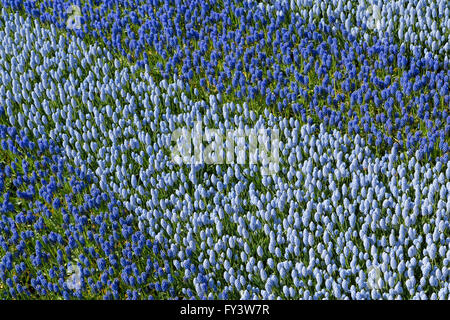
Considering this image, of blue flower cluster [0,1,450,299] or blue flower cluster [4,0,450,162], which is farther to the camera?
blue flower cluster [4,0,450,162]

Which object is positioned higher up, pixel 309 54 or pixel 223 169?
pixel 309 54

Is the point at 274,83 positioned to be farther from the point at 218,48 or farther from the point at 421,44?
the point at 421,44

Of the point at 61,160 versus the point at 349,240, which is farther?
the point at 61,160

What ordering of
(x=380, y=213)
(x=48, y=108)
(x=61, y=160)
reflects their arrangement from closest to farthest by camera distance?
(x=380, y=213) < (x=61, y=160) < (x=48, y=108)

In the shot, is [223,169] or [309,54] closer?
[223,169]

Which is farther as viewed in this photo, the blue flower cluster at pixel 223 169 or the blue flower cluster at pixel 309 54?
the blue flower cluster at pixel 309 54

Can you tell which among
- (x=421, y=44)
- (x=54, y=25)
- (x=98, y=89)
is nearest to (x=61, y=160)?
(x=98, y=89)
